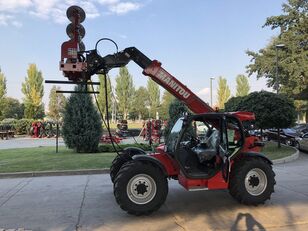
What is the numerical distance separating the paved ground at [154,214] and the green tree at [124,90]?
78132 millimetres

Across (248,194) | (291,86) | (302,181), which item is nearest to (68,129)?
(302,181)

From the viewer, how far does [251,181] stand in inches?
319

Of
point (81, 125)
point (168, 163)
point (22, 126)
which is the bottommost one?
point (168, 163)

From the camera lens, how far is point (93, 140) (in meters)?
20.2

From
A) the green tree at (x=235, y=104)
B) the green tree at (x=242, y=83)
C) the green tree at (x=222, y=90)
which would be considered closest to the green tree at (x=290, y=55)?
the green tree at (x=235, y=104)

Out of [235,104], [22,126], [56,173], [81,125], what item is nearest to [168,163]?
[56,173]

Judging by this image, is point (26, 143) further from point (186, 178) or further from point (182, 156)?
point (186, 178)

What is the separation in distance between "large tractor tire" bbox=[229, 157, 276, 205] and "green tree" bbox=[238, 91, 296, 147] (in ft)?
35.9

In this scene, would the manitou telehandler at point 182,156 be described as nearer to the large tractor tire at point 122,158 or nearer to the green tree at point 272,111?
the large tractor tire at point 122,158

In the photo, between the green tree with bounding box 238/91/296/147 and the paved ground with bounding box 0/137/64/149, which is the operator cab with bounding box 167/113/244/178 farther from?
the paved ground with bounding box 0/137/64/149

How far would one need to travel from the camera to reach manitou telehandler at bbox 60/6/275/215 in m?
7.53

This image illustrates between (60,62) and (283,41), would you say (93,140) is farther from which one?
(283,41)

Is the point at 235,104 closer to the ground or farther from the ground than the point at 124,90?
closer to the ground

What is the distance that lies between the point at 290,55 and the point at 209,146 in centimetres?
3060
